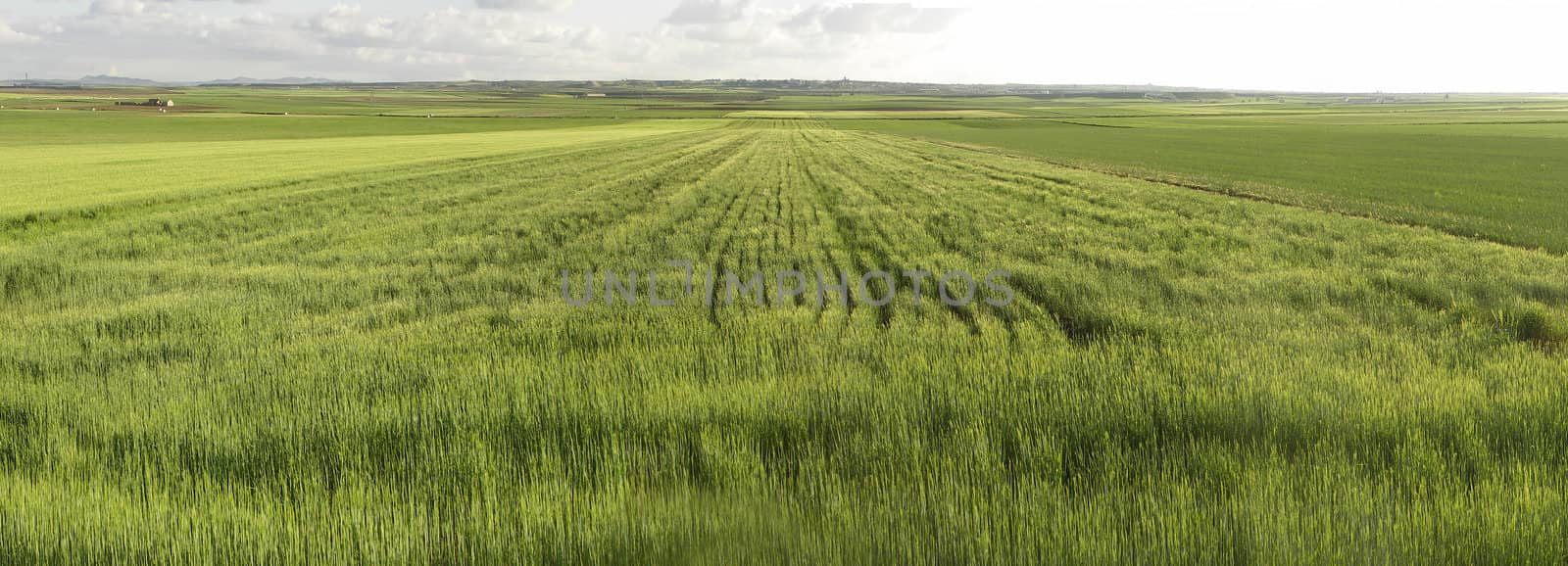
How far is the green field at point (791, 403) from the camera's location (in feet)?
10.8

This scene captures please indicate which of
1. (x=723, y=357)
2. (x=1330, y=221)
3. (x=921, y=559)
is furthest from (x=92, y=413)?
(x=1330, y=221)

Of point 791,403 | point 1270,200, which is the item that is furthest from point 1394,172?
point 791,403

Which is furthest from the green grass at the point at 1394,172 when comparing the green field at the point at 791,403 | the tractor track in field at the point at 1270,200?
the green field at the point at 791,403

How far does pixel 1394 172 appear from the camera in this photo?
3078 cm

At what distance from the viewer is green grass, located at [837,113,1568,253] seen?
1761 cm

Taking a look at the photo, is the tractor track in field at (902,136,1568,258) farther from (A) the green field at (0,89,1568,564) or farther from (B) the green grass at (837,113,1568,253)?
(A) the green field at (0,89,1568,564)

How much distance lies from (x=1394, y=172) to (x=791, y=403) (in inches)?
1455

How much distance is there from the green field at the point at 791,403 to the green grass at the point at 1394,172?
4258 millimetres

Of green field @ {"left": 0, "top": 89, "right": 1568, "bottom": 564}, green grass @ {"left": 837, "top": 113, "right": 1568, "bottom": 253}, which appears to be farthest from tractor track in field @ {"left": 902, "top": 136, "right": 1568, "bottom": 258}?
green field @ {"left": 0, "top": 89, "right": 1568, "bottom": 564}

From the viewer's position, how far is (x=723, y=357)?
6.41 m

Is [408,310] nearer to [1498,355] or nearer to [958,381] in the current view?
[958,381]

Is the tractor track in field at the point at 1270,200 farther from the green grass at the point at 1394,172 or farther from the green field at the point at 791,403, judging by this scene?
the green field at the point at 791,403

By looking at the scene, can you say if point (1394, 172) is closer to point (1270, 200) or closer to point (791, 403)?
point (1270, 200)

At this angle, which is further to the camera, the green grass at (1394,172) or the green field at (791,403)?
the green grass at (1394,172)
